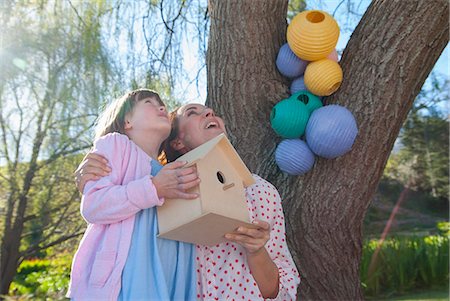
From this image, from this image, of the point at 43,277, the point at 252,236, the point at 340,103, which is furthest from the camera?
the point at 43,277

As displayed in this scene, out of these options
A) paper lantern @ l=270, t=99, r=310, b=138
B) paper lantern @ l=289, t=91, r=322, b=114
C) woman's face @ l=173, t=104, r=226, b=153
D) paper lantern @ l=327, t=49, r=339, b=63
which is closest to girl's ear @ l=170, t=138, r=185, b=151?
woman's face @ l=173, t=104, r=226, b=153

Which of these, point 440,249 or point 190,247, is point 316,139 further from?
point 440,249

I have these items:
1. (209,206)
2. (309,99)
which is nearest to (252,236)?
(209,206)

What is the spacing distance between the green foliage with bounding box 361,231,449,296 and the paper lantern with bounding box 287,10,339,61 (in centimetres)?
573

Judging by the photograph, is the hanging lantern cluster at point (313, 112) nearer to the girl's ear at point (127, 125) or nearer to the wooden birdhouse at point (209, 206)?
the wooden birdhouse at point (209, 206)

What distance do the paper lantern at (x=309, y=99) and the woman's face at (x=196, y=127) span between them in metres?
0.60

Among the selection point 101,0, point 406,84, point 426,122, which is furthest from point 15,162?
point 426,122

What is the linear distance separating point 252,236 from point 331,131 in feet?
2.46

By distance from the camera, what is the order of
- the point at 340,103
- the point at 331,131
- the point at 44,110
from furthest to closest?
1. the point at 44,110
2. the point at 340,103
3. the point at 331,131

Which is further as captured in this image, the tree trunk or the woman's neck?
the tree trunk

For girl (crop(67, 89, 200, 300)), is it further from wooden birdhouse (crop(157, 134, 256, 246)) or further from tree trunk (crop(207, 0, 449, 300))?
tree trunk (crop(207, 0, 449, 300))

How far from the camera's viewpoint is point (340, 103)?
2.45 metres

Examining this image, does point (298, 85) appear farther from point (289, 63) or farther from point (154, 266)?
point (154, 266)

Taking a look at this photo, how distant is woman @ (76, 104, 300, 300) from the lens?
1.71m
